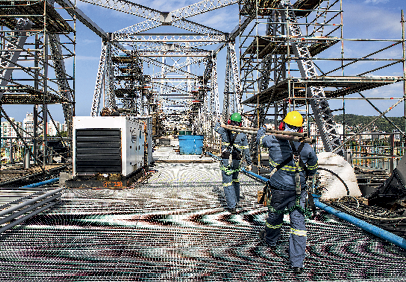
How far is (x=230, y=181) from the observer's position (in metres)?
5.63

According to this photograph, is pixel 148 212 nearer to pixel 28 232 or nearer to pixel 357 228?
pixel 28 232

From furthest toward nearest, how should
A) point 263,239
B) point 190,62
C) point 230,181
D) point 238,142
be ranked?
1. point 190,62
2. point 238,142
3. point 230,181
4. point 263,239

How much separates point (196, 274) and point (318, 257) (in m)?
1.72

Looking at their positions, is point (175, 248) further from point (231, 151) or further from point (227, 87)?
point (227, 87)

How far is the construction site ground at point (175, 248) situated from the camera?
314 cm

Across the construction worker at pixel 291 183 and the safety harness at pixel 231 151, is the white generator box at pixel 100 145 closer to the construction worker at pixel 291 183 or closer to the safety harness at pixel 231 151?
the safety harness at pixel 231 151

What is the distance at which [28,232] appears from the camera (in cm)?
432

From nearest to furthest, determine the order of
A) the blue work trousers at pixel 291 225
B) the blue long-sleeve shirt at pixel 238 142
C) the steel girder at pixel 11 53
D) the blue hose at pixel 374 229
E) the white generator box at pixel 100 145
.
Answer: the blue work trousers at pixel 291 225
the blue hose at pixel 374 229
the blue long-sleeve shirt at pixel 238 142
the white generator box at pixel 100 145
the steel girder at pixel 11 53

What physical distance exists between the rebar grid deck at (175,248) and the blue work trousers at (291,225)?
0.58 feet

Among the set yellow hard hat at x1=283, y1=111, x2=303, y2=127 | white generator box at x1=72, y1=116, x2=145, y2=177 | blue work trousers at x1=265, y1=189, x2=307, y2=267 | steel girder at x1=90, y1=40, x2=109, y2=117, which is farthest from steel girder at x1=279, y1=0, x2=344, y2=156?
steel girder at x1=90, y1=40, x2=109, y2=117

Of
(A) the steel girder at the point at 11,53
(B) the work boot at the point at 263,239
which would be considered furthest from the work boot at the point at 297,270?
(A) the steel girder at the point at 11,53

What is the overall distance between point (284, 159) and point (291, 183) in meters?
0.34

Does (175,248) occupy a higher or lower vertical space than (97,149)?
lower

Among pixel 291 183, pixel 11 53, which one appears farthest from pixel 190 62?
pixel 291 183
